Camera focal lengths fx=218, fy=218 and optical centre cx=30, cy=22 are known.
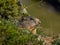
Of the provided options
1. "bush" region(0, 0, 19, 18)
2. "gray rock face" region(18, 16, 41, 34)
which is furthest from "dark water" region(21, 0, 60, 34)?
"bush" region(0, 0, 19, 18)

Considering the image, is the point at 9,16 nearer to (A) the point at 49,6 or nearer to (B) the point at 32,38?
(B) the point at 32,38

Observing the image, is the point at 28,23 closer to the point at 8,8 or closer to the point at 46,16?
the point at 8,8

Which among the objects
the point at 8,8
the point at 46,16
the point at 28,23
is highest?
the point at 8,8

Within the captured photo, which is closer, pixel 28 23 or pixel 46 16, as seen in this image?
pixel 28 23

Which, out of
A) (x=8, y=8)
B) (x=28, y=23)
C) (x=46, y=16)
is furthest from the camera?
(x=46, y=16)

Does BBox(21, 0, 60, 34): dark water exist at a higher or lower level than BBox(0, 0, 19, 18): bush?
lower

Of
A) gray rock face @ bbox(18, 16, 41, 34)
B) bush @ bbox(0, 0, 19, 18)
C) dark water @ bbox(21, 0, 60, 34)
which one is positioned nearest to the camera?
gray rock face @ bbox(18, 16, 41, 34)

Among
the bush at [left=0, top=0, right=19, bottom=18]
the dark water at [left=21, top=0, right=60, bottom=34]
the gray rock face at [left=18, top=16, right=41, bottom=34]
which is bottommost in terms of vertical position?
the dark water at [left=21, top=0, right=60, bottom=34]

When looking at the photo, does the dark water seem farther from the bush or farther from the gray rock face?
the bush

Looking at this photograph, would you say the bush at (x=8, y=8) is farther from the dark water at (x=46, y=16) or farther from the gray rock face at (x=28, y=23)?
the dark water at (x=46, y=16)

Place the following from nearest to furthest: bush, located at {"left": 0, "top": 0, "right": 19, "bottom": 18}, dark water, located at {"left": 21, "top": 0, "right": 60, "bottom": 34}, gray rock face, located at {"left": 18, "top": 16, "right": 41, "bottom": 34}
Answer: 1. gray rock face, located at {"left": 18, "top": 16, "right": 41, "bottom": 34}
2. bush, located at {"left": 0, "top": 0, "right": 19, "bottom": 18}
3. dark water, located at {"left": 21, "top": 0, "right": 60, "bottom": 34}

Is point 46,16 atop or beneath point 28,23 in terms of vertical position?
beneath

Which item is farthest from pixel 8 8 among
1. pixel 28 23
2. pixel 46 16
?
pixel 46 16
